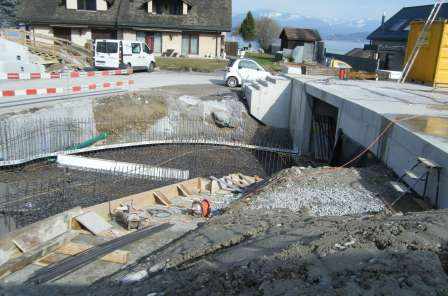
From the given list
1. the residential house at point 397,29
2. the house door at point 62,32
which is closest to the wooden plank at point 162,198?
the residential house at point 397,29

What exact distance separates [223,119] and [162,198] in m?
7.88

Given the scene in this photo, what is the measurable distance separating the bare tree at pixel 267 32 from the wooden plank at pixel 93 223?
59.5 m

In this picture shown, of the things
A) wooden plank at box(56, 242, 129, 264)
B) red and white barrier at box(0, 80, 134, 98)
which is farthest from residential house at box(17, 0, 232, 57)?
wooden plank at box(56, 242, 129, 264)

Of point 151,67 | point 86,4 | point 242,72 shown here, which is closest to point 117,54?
point 151,67

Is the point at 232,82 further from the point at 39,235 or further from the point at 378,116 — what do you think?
the point at 39,235

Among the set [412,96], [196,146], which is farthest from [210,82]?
[412,96]

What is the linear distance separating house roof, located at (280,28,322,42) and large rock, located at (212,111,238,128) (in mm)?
34693

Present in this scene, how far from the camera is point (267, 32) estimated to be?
224 feet

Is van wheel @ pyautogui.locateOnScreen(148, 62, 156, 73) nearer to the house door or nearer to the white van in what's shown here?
the white van

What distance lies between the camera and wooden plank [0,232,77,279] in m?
6.77

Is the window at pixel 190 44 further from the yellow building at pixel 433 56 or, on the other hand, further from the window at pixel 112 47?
the yellow building at pixel 433 56

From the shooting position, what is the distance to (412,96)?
14289mm

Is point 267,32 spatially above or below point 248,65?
above

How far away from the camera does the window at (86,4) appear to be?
3740cm
